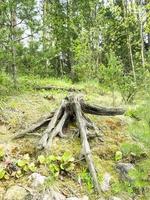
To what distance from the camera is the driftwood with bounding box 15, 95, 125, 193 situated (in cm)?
668

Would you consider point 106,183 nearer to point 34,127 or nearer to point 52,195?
point 52,195

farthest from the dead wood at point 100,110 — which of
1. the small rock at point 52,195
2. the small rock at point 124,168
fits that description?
the small rock at point 52,195

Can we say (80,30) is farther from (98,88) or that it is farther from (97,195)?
(97,195)

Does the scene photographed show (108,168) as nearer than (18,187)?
No

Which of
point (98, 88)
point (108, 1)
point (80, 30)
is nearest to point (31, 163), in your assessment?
point (98, 88)

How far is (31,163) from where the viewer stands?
6062mm

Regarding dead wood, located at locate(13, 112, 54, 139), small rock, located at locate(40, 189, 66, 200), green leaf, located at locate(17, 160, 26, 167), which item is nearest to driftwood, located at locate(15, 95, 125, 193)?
dead wood, located at locate(13, 112, 54, 139)

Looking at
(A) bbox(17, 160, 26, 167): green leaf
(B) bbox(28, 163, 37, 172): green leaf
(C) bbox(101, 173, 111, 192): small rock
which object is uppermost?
(A) bbox(17, 160, 26, 167): green leaf

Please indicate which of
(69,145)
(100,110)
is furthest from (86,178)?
(100,110)

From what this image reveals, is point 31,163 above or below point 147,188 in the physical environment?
above

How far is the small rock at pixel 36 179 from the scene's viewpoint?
5695 millimetres

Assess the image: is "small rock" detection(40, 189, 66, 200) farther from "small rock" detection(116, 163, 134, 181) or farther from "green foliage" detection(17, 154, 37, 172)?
"small rock" detection(116, 163, 134, 181)

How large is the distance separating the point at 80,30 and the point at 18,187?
1638 centimetres

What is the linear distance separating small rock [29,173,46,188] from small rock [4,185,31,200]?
0.16 metres
